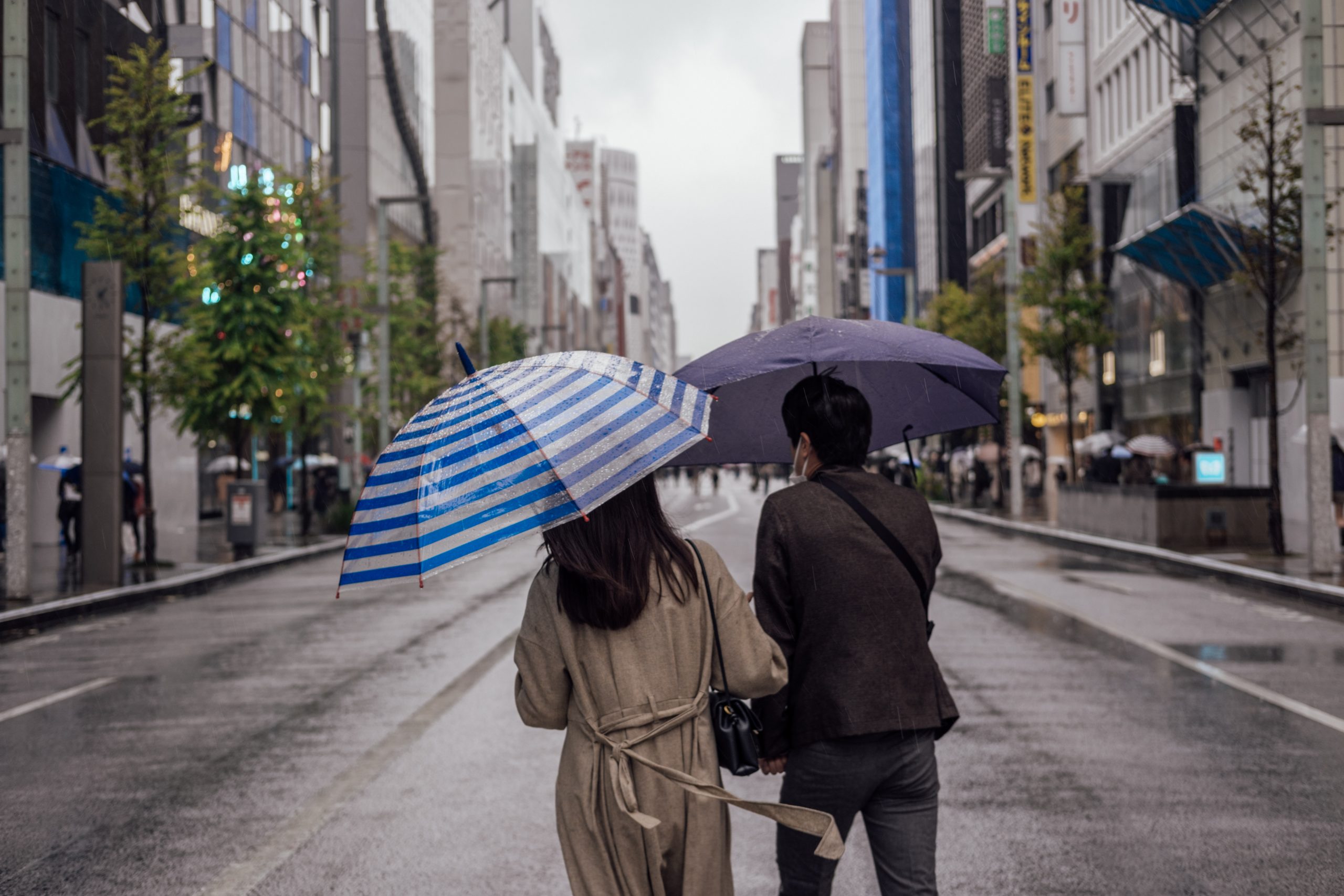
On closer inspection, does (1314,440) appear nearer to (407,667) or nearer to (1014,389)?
(407,667)

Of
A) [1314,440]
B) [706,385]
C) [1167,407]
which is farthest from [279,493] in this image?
[706,385]

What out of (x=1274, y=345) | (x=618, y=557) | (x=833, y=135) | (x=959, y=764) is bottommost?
(x=959, y=764)

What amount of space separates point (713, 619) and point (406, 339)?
40.6 m

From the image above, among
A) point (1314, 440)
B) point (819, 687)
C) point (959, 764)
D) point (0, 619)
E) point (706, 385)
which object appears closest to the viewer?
point (819, 687)

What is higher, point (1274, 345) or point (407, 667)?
point (1274, 345)

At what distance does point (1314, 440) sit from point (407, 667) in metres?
12.5

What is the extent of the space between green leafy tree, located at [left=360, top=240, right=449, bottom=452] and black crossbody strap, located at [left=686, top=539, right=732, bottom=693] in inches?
1330

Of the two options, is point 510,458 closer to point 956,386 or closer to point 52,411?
point 956,386

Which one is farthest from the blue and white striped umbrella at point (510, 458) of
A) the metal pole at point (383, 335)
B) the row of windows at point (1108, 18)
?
the row of windows at point (1108, 18)

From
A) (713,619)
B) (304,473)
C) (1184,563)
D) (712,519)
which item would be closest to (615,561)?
(713,619)

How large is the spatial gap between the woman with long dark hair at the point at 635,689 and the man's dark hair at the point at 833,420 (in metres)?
0.60

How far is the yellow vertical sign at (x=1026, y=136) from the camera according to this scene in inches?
2270

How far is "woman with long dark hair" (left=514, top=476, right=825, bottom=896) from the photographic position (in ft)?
10.3

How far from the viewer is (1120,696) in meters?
9.83
